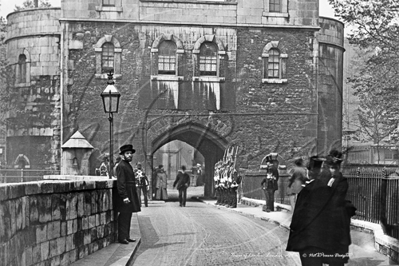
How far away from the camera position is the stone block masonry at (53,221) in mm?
7695

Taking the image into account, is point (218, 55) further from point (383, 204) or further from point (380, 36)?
point (383, 204)

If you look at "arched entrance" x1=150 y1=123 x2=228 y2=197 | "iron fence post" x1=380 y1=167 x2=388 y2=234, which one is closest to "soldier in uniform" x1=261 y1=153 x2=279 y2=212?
A: "iron fence post" x1=380 y1=167 x2=388 y2=234

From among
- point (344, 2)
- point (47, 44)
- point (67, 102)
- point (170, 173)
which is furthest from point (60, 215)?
point (170, 173)

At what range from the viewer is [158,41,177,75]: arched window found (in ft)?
119

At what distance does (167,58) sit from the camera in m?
36.2

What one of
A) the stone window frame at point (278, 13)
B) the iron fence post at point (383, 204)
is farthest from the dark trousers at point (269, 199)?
the stone window frame at point (278, 13)

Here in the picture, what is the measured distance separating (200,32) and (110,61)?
405cm

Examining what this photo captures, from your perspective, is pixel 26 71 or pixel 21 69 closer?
pixel 26 71

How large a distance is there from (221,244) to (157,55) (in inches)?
875

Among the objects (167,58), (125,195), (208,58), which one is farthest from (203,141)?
(125,195)

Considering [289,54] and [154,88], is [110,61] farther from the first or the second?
[289,54]

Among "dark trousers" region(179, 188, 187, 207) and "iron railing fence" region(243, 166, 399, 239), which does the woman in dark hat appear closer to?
"iron railing fence" region(243, 166, 399, 239)

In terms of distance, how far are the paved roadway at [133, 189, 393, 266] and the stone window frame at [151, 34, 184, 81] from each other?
15.5 meters

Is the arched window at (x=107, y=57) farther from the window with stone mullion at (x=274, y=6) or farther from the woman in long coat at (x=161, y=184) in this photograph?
the window with stone mullion at (x=274, y=6)
